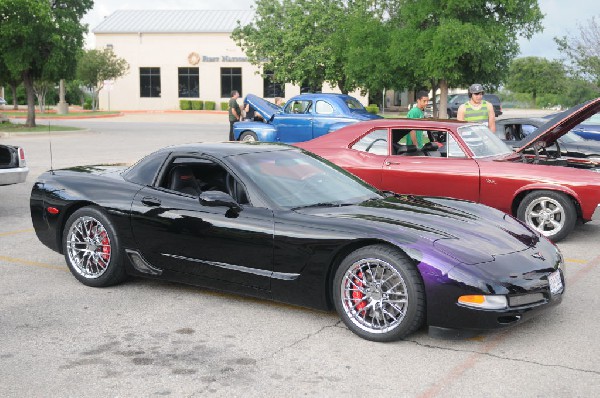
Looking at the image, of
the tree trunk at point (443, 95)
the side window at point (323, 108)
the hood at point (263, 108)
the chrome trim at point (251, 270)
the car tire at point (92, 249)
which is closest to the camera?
the chrome trim at point (251, 270)

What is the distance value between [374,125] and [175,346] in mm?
5069

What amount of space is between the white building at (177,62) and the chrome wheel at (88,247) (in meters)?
53.0

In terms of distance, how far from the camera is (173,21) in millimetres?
62125

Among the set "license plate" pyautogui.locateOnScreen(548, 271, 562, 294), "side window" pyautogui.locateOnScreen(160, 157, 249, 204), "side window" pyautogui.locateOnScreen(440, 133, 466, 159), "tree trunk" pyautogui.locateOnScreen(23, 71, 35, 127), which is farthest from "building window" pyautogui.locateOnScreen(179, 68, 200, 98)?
"license plate" pyautogui.locateOnScreen(548, 271, 562, 294)

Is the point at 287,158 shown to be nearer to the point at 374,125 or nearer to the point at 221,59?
the point at 374,125

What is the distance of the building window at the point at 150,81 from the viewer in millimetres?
61656

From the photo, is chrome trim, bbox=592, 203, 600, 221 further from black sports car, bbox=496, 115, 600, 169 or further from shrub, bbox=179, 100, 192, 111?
shrub, bbox=179, 100, 192, 111

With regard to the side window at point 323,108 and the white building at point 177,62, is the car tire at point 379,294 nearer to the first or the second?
the side window at point 323,108

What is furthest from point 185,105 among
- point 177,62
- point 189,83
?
point 177,62

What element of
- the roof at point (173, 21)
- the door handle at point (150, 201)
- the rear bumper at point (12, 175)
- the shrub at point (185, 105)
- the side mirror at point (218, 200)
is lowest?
the rear bumper at point (12, 175)

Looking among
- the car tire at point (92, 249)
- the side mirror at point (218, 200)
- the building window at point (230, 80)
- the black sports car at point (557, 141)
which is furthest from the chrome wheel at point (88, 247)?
the building window at point (230, 80)

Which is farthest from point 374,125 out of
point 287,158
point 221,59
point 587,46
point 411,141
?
point 221,59

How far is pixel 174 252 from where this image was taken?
19.5ft

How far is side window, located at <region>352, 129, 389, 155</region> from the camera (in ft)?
30.4
